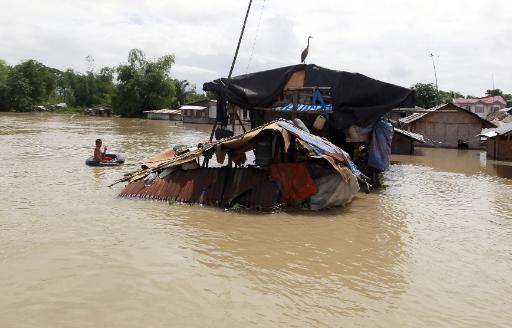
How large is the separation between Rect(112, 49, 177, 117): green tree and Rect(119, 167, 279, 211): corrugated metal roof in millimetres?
60843

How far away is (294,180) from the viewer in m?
9.71

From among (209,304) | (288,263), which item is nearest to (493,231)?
(288,263)

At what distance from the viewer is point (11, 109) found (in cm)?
7350

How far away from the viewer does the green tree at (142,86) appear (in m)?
68.4

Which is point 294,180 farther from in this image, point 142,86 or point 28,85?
point 28,85

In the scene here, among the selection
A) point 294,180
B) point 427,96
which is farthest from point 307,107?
point 427,96

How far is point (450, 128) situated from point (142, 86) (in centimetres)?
5000

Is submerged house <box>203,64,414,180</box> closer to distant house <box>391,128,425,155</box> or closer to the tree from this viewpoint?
distant house <box>391,128,425,155</box>

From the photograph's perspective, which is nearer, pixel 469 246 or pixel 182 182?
pixel 469 246

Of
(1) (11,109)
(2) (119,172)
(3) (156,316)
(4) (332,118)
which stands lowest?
(3) (156,316)

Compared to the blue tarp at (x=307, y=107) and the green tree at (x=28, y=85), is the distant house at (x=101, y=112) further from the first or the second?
the blue tarp at (x=307, y=107)

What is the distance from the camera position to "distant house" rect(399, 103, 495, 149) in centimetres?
2998

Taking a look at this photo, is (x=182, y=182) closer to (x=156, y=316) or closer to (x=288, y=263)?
(x=288, y=263)

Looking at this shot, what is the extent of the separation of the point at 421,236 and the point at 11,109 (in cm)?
7939
